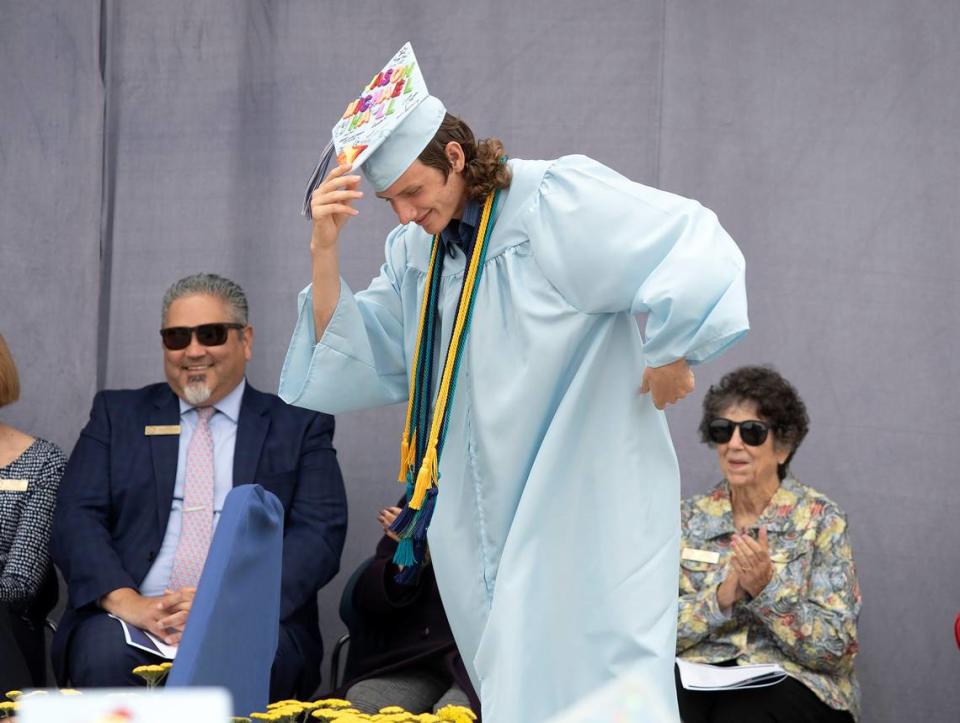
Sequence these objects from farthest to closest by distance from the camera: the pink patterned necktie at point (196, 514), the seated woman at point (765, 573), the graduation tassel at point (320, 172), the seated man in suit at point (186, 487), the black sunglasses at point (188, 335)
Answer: the black sunglasses at point (188, 335), the pink patterned necktie at point (196, 514), the seated man in suit at point (186, 487), the seated woman at point (765, 573), the graduation tassel at point (320, 172)

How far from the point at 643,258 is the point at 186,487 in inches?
82.5

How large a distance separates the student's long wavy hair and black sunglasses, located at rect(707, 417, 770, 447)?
5.27ft

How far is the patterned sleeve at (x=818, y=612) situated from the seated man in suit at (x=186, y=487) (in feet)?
4.17

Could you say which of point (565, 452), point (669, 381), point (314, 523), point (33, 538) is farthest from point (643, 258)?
point (33, 538)

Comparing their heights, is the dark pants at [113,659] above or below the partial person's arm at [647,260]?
below

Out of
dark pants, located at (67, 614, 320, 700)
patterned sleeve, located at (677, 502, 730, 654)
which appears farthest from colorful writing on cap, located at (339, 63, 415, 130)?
dark pants, located at (67, 614, 320, 700)

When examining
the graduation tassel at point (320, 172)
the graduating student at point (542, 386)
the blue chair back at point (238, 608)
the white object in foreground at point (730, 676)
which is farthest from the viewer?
the white object in foreground at point (730, 676)

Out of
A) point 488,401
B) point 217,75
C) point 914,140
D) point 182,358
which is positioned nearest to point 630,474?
point 488,401

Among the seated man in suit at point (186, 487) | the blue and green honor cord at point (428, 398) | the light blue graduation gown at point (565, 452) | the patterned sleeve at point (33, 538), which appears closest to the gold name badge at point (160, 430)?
the seated man in suit at point (186, 487)

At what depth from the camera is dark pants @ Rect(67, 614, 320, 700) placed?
369cm

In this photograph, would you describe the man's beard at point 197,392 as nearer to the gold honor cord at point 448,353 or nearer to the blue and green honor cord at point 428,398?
the blue and green honor cord at point 428,398

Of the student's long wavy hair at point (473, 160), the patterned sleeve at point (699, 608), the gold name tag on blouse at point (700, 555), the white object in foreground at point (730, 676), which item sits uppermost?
the student's long wavy hair at point (473, 160)

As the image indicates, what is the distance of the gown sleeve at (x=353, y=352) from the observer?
9.03ft

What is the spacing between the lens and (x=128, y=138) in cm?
470
